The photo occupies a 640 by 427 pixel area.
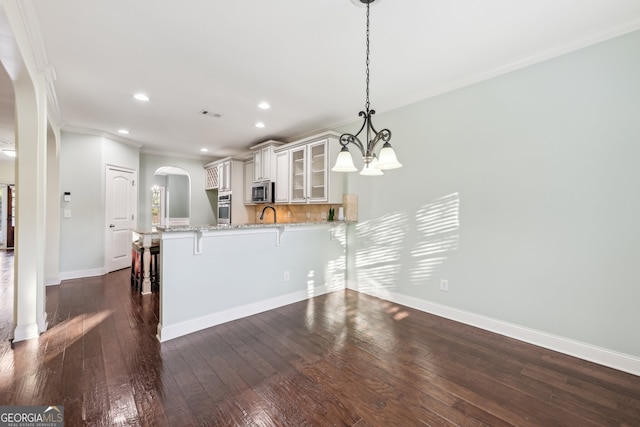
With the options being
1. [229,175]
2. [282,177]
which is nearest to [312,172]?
[282,177]

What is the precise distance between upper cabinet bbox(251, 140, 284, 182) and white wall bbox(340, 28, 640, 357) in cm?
248

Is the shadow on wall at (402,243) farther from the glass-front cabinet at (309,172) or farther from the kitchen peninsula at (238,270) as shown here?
the glass-front cabinet at (309,172)

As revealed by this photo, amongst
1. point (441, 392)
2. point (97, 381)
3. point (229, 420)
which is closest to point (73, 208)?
point (97, 381)

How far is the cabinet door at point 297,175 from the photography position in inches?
184

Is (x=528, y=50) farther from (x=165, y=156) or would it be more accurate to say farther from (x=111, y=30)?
(x=165, y=156)

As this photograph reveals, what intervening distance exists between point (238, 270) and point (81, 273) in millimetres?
3793

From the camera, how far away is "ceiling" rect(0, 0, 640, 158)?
201 cm

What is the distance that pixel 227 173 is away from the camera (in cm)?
656

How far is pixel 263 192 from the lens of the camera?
544cm

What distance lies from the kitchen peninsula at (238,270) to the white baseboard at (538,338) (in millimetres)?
1289

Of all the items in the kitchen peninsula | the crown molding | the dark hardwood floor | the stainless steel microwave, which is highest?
the crown molding

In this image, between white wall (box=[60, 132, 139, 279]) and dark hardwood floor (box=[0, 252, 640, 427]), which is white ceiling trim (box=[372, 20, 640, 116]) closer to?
dark hardwood floor (box=[0, 252, 640, 427])

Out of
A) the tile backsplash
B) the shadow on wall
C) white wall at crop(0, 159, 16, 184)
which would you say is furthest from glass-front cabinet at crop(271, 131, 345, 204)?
white wall at crop(0, 159, 16, 184)

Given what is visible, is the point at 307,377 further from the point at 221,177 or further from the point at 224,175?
the point at 221,177
